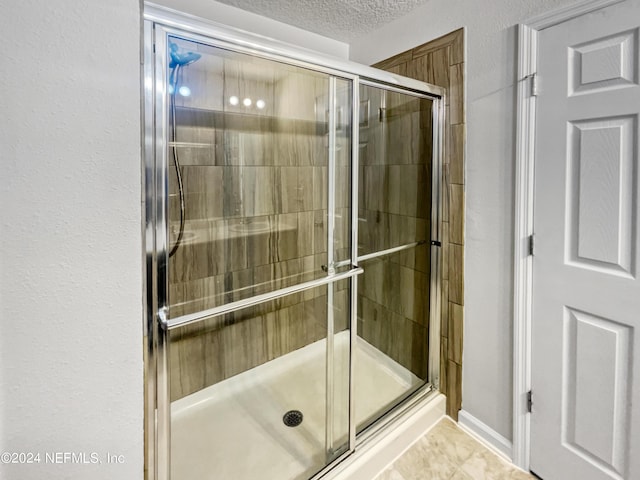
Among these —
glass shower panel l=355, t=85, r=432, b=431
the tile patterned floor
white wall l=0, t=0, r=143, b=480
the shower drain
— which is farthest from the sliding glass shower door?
white wall l=0, t=0, r=143, b=480

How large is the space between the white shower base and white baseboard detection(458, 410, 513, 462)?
30 cm

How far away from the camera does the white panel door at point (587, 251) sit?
115 cm

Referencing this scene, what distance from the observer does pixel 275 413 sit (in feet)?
5.90

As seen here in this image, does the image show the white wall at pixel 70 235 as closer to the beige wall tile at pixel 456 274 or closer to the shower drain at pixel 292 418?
the shower drain at pixel 292 418

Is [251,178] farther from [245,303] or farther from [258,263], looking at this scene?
[245,303]

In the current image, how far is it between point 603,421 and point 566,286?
52cm

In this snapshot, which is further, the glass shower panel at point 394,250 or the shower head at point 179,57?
the glass shower panel at point 394,250

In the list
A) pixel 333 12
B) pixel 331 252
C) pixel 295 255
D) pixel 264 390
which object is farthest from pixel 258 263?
pixel 333 12

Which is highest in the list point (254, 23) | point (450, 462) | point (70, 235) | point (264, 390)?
point (254, 23)

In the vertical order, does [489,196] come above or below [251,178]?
below

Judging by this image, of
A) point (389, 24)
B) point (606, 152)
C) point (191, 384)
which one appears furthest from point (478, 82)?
point (191, 384)

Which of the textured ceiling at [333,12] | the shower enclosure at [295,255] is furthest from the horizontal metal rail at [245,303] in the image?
the textured ceiling at [333,12]

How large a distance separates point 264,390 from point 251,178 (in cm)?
128

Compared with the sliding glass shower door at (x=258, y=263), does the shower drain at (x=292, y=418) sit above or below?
below
